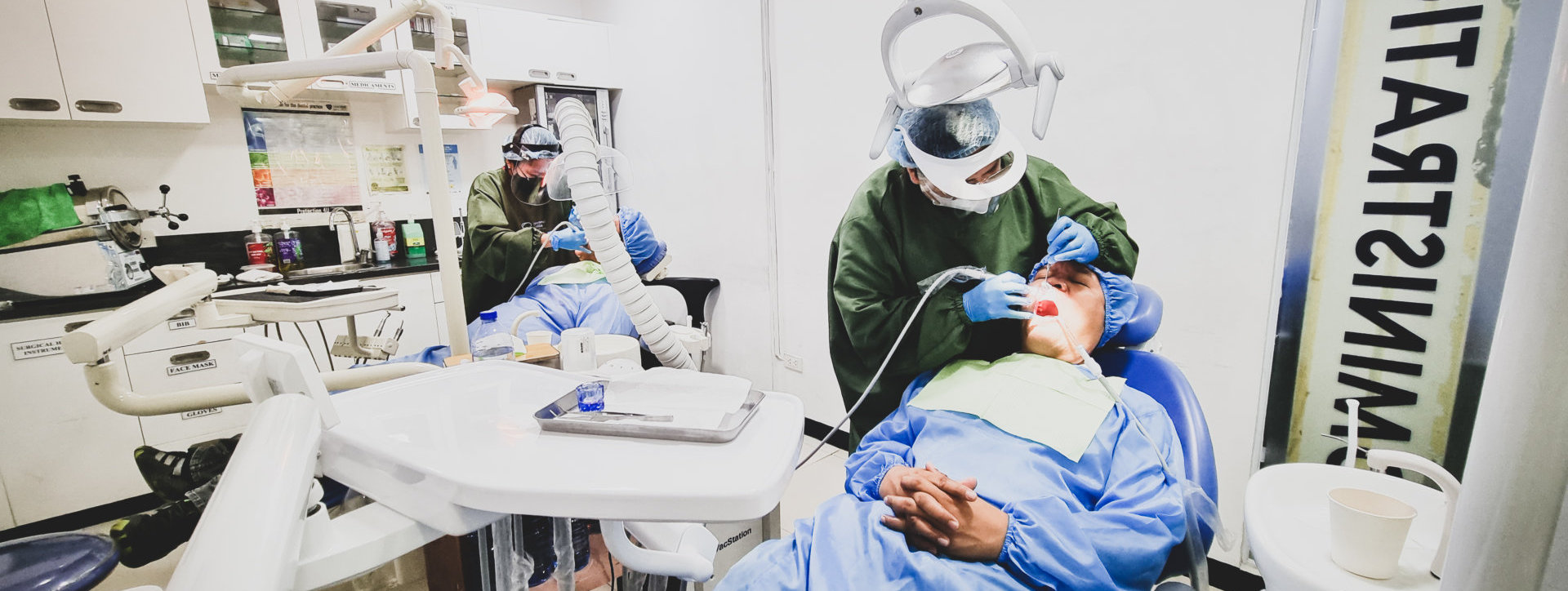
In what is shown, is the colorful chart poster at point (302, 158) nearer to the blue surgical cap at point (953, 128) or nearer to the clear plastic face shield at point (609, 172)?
the clear plastic face shield at point (609, 172)

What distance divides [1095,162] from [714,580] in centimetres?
155

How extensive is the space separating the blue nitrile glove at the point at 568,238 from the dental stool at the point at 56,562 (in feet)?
4.99

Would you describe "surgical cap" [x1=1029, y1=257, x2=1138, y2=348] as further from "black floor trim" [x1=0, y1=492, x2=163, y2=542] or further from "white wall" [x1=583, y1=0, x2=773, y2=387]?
"black floor trim" [x1=0, y1=492, x2=163, y2=542]

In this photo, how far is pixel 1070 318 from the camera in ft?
3.94

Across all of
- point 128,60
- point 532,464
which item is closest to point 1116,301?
point 532,464

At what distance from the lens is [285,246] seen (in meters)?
2.92

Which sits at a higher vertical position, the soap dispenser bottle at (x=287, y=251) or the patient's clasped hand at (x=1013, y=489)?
the soap dispenser bottle at (x=287, y=251)

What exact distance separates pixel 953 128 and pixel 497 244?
6.27 ft

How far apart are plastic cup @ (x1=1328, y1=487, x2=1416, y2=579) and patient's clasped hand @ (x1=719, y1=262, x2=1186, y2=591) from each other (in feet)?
0.60

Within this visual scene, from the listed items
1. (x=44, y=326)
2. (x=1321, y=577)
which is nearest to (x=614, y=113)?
(x=44, y=326)

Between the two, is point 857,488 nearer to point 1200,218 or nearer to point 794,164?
point 1200,218

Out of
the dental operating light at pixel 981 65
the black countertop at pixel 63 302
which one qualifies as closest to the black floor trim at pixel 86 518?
the black countertop at pixel 63 302

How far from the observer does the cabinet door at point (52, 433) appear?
2139 millimetres

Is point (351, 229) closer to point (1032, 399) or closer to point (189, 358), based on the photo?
point (189, 358)
